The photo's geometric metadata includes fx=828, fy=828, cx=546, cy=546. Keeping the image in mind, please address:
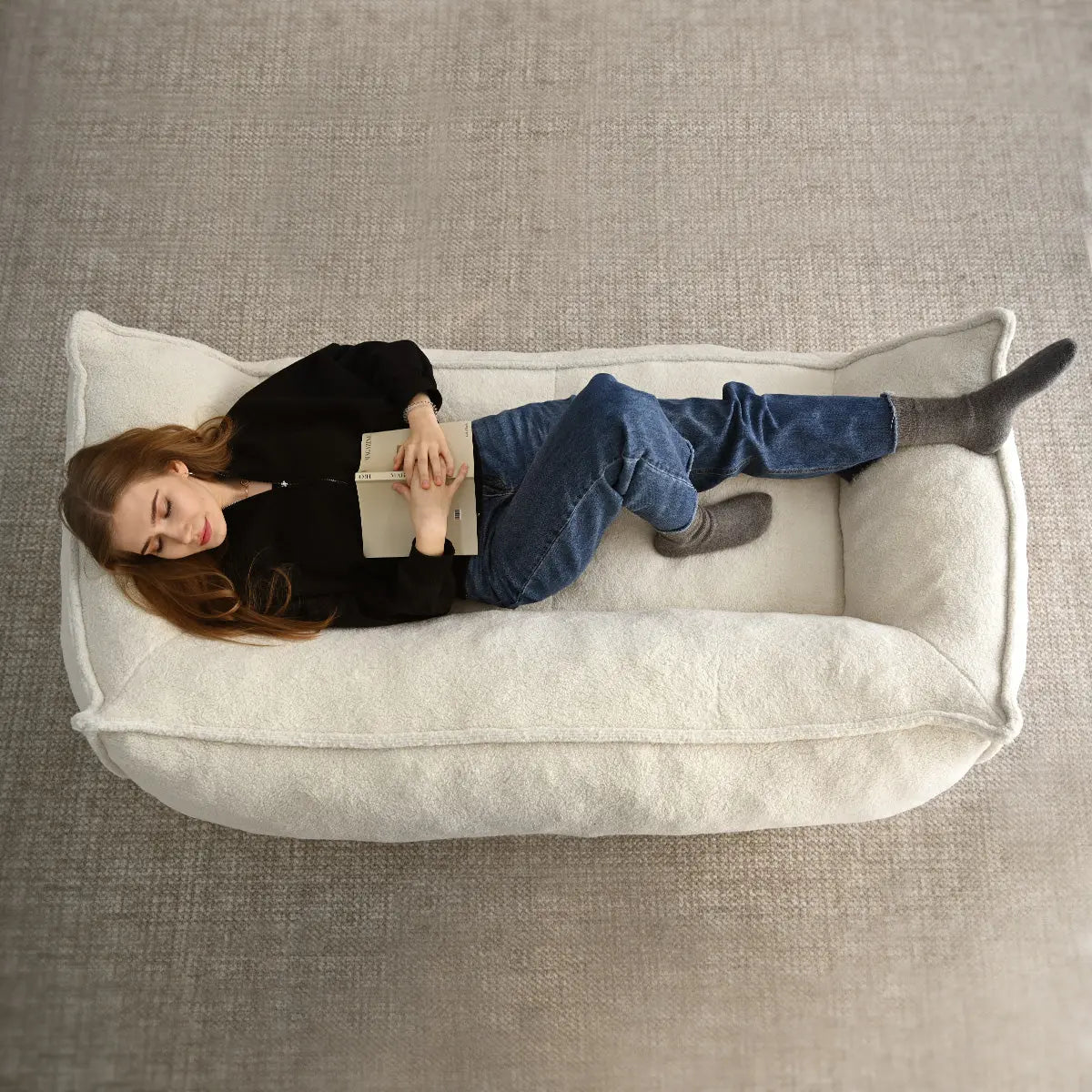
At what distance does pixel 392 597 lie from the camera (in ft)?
4.13

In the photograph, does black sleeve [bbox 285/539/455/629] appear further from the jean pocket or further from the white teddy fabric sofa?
the jean pocket

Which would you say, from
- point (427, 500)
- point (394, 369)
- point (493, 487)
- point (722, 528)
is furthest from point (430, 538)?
point (722, 528)

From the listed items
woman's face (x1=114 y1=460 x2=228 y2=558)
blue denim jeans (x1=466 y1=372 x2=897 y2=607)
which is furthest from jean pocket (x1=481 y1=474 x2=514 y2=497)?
woman's face (x1=114 y1=460 x2=228 y2=558)

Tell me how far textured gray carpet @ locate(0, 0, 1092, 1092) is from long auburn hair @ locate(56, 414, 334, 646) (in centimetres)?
46

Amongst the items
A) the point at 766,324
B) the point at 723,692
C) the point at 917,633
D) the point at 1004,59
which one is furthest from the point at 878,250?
the point at 723,692

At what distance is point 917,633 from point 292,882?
1.10 meters

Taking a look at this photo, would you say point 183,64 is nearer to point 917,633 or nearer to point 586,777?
point 586,777

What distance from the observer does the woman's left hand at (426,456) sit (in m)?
1.24

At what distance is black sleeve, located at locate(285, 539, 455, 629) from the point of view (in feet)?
4.06

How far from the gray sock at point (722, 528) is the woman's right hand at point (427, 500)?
0.34 m

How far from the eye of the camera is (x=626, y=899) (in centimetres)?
140

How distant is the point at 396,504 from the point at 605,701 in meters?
0.45

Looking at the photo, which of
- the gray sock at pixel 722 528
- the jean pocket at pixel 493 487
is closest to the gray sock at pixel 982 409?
the gray sock at pixel 722 528

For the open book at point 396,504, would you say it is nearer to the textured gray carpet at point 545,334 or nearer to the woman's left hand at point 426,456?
the woman's left hand at point 426,456
